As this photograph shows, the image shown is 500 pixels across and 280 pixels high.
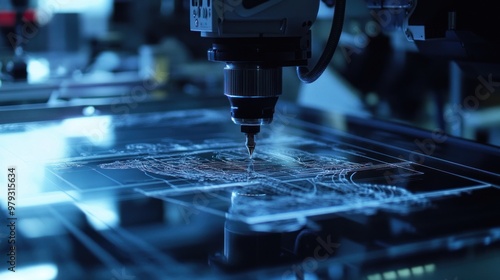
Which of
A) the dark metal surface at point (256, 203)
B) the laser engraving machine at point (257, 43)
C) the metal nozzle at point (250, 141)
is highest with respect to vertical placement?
the laser engraving machine at point (257, 43)

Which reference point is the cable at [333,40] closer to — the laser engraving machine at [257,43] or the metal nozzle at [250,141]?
the laser engraving machine at [257,43]

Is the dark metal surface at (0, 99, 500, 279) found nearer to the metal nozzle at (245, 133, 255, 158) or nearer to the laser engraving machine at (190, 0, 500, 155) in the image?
the metal nozzle at (245, 133, 255, 158)

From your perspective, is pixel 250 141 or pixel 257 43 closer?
A: pixel 257 43

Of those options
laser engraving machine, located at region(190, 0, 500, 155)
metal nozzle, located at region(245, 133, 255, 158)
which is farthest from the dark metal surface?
laser engraving machine, located at region(190, 0, 500, 155)

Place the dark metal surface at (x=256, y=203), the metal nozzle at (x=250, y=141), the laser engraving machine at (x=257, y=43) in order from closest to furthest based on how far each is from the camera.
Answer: the dark metal surface at (x=256, y=203)
the laser engraving machine at (x=257, y=43)
the metal nozzle at (x=250, y=141)

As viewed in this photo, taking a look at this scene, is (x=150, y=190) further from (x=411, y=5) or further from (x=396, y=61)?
(x=396, y=61)

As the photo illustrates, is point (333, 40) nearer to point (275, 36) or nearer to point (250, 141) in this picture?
point (275, 36)

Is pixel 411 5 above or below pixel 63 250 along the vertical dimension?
above

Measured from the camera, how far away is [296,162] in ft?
4.50

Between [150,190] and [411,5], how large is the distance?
0.61 m

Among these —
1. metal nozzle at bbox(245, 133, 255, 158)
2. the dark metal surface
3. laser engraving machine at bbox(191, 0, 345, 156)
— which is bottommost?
the dark metal surface

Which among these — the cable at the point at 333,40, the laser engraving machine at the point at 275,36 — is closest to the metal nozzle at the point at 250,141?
the laser engraving machine at the point at 275,36

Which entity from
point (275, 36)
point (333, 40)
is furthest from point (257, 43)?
point (333, 40)

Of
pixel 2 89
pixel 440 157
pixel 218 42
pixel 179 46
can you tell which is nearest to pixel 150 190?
pixel 218 42
